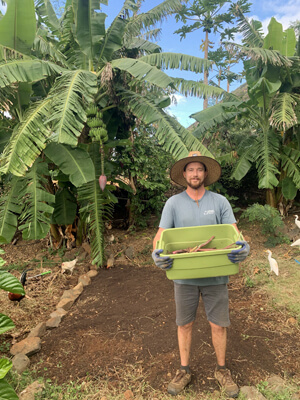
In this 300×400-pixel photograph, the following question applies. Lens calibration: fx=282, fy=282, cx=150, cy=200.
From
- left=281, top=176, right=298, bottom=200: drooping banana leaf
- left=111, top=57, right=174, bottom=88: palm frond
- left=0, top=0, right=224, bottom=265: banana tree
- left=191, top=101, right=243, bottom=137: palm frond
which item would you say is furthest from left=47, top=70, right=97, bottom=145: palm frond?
left=281, top=176, right=298, bottom=200: drooping banana leaf

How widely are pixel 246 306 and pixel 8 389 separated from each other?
2.72 meters

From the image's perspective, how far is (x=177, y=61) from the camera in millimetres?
5168

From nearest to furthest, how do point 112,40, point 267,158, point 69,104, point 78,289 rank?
point 69,104 → point 78,289 → point 112,40 → point 267,158

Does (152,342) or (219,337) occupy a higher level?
(219,337)

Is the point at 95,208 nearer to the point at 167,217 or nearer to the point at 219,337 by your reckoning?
the point at 167,217

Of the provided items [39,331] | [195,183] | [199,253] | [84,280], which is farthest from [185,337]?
[84,280]

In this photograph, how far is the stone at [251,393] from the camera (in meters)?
2.12

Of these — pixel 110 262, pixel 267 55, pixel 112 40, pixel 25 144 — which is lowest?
pixel 110 262

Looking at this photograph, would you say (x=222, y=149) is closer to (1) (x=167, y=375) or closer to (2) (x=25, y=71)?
(2) (x=25, y=71)

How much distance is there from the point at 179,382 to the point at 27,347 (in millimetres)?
1519

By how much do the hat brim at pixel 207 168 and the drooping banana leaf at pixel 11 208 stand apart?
2949 millimetres

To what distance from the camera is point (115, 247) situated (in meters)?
5.79

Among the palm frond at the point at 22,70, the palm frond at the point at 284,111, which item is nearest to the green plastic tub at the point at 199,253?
the palm frond at the point at 22,70

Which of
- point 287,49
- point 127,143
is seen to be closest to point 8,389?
point 127,143
